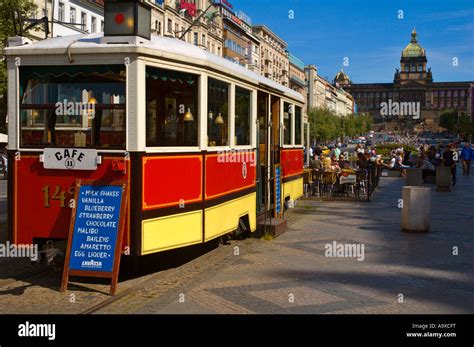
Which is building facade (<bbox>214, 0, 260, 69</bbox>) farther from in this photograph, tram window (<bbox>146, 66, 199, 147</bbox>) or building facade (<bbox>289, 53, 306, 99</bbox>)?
tram window (<bbox>146, 66, 199, 147</bbox>)

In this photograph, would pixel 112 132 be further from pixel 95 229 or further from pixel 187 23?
pixel 187 23

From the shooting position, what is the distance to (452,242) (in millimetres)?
12117

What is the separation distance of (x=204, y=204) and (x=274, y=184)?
4.26 metres

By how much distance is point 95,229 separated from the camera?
7.95m

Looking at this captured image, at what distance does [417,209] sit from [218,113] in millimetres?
5445

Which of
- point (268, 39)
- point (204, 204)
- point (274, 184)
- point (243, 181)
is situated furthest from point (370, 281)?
point (268, 39)

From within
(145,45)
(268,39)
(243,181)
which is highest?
(268,39)

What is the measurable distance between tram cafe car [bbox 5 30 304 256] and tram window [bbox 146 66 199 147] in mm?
13

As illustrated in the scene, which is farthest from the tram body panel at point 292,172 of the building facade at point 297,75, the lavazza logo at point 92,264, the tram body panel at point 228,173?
the building facade at point 297,75

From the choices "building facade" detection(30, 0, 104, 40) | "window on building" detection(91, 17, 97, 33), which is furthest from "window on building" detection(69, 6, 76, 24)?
"window on building" detection(91, 17, 97, 33)

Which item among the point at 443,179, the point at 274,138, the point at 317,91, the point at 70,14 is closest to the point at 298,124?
the point at 274,138
